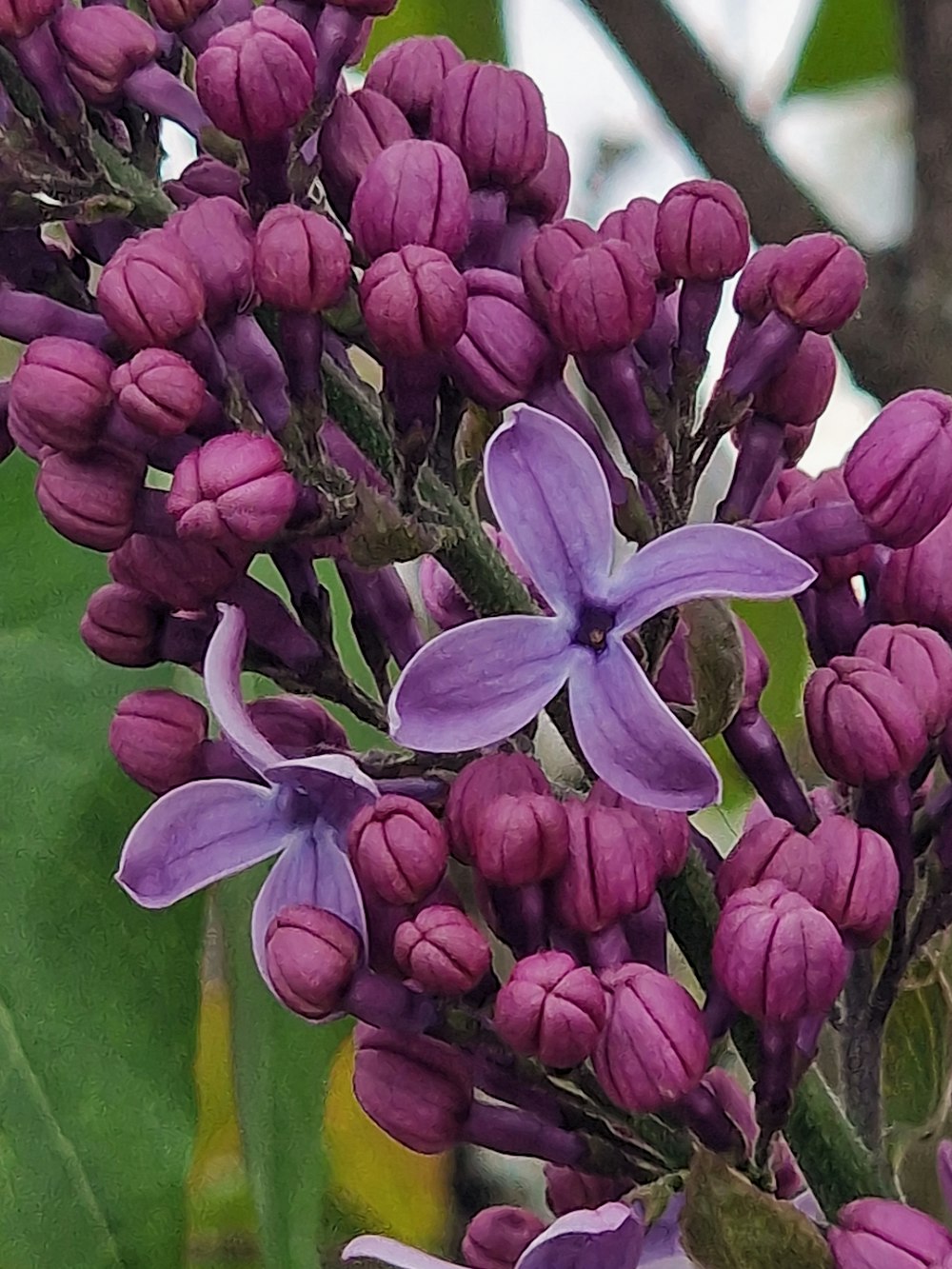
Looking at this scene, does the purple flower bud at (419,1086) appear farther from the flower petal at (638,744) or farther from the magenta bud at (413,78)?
the magenta bud at (413,78)

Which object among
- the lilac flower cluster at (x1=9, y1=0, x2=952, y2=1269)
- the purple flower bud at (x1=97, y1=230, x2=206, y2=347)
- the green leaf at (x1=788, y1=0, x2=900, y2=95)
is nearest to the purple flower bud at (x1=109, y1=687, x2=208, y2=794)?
the lilac flower cluster at (x1=9, y1=0, x2=952, y2=1269)

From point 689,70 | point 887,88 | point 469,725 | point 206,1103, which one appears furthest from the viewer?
point 887,88

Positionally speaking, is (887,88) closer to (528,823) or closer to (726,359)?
(726,359)

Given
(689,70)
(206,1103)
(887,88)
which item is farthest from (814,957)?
(887,88)

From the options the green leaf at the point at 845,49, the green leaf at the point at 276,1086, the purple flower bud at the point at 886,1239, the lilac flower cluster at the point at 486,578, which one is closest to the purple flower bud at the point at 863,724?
the lilac flower cluster at the point at 486,578

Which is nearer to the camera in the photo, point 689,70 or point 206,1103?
point 206,1103

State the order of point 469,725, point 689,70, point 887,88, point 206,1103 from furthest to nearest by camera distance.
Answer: point 887,88 → point 689,70 → point 206,1103 → point 469,725
